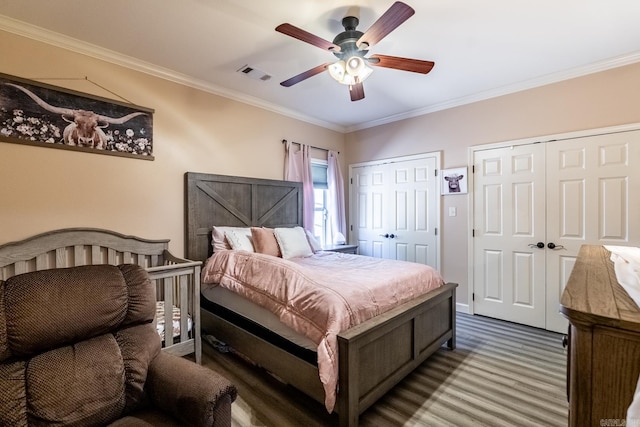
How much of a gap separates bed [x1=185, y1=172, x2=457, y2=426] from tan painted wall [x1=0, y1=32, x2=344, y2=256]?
0.18m

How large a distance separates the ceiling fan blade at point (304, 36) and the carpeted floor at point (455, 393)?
2.52 m

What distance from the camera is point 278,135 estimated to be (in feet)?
13.8

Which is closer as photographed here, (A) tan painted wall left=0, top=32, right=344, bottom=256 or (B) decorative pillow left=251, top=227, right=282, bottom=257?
(A) tan painted wall left=0, top=32, right=344, bottom=256

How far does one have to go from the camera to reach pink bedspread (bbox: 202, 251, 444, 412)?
181 cm

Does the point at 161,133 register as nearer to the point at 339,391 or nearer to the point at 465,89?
the point at 339,391

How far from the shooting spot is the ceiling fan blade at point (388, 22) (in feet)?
5.46

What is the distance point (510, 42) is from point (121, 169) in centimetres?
375

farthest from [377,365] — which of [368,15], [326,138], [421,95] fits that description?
[326,138]

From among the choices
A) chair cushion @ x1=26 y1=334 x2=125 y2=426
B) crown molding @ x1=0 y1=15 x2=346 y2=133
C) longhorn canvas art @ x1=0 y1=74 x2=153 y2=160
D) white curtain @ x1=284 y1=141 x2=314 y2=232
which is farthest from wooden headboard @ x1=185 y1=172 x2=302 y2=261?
chair cushion @ x1=26 y1=334 x2=125 y2=426

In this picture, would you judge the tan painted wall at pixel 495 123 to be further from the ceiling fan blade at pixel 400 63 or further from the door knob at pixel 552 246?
the ceiling fan blade at pixel 400 63

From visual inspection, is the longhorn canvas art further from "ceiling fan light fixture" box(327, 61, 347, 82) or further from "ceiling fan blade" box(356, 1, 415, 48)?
"ceiling fan blade" box(356, 1, 415, 48)

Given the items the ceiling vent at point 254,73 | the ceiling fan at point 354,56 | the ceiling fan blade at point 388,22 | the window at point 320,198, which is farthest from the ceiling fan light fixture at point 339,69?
the window at point 320,198

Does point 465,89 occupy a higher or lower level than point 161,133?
higher

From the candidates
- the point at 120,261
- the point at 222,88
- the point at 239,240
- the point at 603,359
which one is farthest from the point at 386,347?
the point at 222,88
